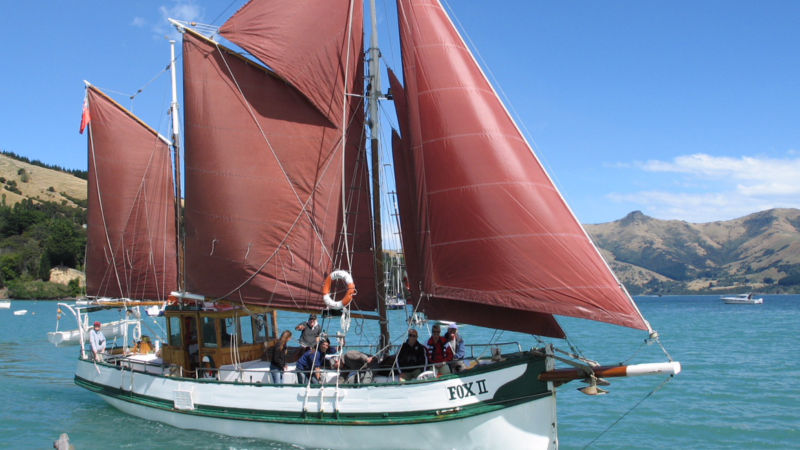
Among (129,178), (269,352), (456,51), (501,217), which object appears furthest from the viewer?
(129,178)

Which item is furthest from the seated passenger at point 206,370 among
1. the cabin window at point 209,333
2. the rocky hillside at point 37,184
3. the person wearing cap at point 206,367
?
the rocky hillside at point 37,184

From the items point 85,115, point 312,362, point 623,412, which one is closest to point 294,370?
point 312,362

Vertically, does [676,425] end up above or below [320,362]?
below

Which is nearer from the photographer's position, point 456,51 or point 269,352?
point 456,51

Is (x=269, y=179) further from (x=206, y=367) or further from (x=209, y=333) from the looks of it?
(x=206, y=367)

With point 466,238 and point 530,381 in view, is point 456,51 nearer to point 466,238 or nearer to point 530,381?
point 466,238

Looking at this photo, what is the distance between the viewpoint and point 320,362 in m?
13.6

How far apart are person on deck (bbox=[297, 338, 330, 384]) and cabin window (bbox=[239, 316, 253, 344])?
3.60m

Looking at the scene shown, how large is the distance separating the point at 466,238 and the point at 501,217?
2.61ft

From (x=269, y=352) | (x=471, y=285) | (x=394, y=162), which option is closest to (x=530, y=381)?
(x=471, y=285)

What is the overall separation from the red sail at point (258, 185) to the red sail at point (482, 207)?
364cm

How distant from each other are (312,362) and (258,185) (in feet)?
16.4

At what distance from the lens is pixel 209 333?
16.4 m

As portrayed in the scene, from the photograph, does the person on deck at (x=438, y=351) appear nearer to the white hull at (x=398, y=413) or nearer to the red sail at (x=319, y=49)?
the white hull at (x=398, y=413)
